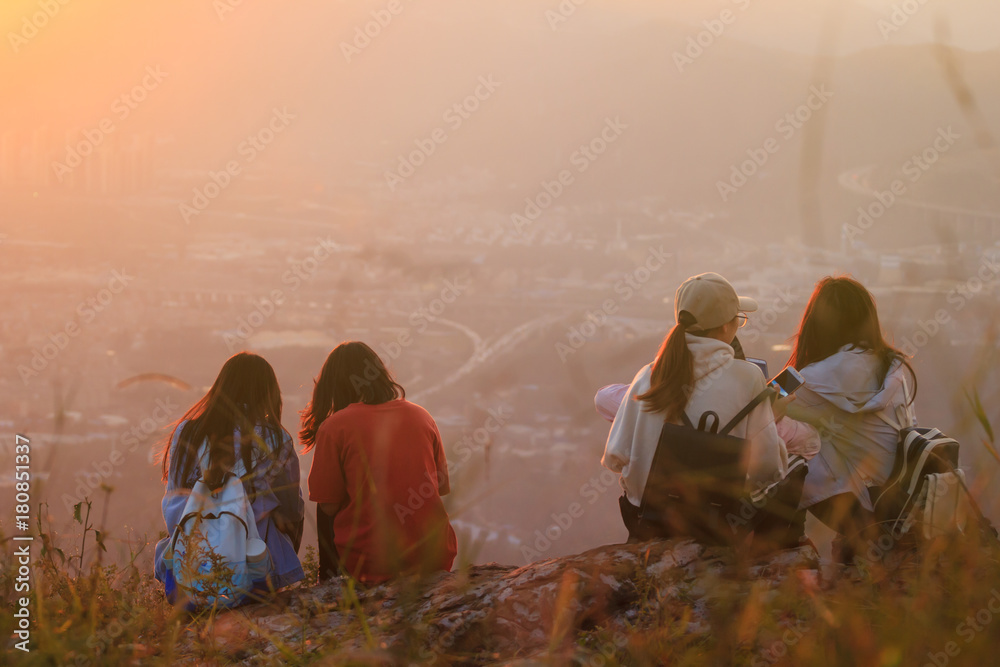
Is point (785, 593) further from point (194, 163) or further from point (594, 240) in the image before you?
point (194, 163)

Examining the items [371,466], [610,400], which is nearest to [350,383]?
[371,466]

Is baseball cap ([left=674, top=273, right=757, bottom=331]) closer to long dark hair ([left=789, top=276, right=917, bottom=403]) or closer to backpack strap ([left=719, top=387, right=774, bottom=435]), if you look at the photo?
backpack strap ([left=719, top=387, right=774, bottom=435])

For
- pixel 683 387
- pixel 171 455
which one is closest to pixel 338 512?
pixel 171 455

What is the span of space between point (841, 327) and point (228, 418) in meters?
2.40

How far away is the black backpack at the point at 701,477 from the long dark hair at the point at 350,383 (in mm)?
1130

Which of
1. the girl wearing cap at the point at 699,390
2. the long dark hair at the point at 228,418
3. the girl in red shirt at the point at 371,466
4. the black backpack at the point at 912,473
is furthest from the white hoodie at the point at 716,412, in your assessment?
the long dark hair at the point at 228,418

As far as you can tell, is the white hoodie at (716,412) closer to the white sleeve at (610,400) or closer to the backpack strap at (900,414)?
the white sleeve at (610,400)

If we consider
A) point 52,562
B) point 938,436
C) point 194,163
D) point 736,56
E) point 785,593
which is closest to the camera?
point 785,593

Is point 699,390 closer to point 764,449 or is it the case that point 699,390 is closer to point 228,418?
point 764,449

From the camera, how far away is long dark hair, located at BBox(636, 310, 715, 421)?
7.74ft

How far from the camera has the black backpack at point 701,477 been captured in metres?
2.23

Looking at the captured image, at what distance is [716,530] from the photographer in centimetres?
225

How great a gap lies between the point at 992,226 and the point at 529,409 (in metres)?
66.1

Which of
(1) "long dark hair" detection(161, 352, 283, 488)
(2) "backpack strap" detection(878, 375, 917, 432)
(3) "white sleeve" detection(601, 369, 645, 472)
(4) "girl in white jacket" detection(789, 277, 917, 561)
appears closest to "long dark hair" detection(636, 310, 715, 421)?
(3) "white sleeve" detection(601, 369, 645, 472)
